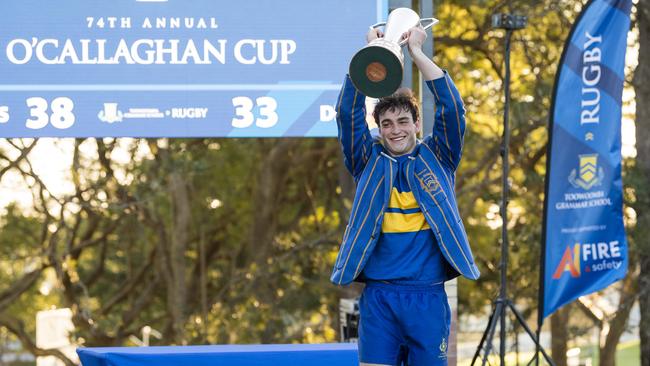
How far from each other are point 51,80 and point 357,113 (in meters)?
2.73

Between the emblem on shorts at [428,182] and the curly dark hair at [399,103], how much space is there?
18 centimetres

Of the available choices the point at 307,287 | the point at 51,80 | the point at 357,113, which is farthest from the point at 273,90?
the point at 307,287

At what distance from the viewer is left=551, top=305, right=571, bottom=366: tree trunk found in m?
15.0

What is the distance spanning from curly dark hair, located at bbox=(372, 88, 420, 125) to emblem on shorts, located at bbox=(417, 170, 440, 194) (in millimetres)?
179

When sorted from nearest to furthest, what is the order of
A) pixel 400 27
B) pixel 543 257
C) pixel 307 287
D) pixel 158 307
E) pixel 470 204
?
pixel 400 27 < pixel 543 257 < pixel 470 204 < pixel 307 287 < pixel 158 307

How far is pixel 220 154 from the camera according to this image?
15133mm

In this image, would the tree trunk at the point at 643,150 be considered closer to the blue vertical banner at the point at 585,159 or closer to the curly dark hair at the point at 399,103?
the blue vertical banner at the point at 585,159

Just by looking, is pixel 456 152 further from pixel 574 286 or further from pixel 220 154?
pixel 220 154

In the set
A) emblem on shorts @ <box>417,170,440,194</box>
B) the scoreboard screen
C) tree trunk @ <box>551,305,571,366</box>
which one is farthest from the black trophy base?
tree trunk @ <box>551,305,571,366</box>

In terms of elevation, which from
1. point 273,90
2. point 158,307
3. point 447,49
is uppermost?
point 447,49

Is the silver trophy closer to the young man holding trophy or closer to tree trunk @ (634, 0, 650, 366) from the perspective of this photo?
the young man holding trophy

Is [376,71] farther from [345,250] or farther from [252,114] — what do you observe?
[252,114]

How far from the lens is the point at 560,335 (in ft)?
51.0

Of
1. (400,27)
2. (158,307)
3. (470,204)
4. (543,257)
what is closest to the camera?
(400,27)
